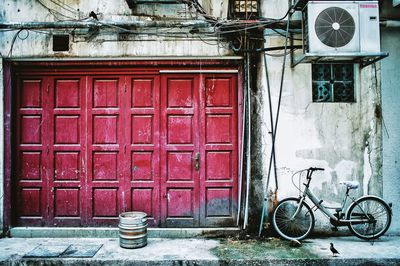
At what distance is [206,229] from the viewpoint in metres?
6.98

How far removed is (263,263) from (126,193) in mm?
3014

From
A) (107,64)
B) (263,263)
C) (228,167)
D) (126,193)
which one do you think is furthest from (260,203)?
(107,64)

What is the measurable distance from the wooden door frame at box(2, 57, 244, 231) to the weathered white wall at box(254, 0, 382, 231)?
0.68 metres

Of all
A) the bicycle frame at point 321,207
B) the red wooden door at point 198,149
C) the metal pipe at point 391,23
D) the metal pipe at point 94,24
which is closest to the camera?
the bicycle frame at point 321,207

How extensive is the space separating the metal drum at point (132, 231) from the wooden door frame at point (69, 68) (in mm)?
2248

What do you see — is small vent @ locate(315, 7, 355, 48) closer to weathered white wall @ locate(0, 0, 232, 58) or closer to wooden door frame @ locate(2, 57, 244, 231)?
wooden door frame @ locate(2, 57, 244, 231)

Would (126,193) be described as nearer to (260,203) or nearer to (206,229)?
(206,229)

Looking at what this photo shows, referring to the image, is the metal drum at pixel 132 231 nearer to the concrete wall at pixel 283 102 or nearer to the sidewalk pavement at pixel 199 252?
the sidewalk pavement at pixel 199 252

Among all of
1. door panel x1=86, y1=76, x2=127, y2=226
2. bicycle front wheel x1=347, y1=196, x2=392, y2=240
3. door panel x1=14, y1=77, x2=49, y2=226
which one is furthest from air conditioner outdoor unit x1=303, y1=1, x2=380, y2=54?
door panel x1=14, y1=77, x2=49, y2=226

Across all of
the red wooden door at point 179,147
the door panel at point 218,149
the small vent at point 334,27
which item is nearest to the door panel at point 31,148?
the red wooden door at point 179,147

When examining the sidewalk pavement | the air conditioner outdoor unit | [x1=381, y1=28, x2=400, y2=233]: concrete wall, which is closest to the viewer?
the sidewalk pavement

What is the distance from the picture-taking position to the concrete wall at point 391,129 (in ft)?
23.1

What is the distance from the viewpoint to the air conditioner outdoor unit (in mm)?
6121

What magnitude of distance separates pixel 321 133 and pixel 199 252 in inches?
130
